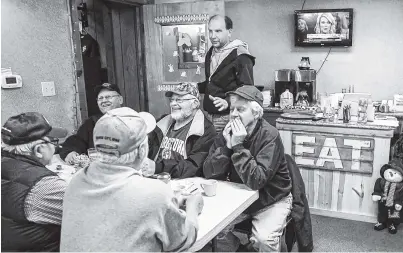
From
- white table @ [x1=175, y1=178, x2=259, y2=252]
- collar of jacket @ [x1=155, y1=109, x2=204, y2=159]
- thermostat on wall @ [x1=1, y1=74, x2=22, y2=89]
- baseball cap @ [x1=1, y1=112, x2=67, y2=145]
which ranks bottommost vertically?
white table @ [x1=175, y1=178, x2=259, y2=252]

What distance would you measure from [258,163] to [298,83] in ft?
7.61

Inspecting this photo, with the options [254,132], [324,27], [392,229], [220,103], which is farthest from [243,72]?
[392,229]

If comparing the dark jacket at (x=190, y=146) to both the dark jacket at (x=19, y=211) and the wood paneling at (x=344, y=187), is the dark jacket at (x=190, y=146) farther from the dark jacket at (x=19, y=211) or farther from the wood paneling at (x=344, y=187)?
the wood paneling at (x=344, y=187)

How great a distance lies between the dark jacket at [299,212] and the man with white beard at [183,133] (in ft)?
1.87

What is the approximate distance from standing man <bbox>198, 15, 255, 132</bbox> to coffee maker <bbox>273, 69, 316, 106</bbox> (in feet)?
3.17

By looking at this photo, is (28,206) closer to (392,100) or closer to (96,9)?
(392,100)

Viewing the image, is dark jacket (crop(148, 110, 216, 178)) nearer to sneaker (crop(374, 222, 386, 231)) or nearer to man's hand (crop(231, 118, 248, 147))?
man's hand (crop(231, 118, 248, 147))

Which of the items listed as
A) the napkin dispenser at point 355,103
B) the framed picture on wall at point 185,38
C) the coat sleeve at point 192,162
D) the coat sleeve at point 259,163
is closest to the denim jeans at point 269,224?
the coat sleeve at point 259,163

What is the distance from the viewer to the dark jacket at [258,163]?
2178 mm

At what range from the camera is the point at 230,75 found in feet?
11.2

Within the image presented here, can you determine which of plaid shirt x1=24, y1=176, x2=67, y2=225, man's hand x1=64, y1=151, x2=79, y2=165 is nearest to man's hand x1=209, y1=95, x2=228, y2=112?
man's hand x1=64, y1=151, x2=79, y2=165

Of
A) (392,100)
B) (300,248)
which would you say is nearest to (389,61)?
(392,100)

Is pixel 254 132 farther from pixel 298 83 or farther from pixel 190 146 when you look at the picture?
pixel 298 83

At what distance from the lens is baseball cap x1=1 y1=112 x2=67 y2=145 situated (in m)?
1.64
